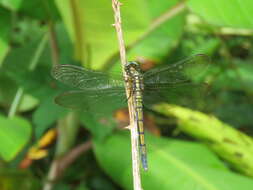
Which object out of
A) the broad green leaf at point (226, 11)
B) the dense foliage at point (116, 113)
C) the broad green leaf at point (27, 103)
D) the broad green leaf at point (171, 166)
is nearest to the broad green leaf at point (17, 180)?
the dense foliage at point (116, 113)

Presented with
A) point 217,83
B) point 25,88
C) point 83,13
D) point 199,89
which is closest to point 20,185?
point 25,88

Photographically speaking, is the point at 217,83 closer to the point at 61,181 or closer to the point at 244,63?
the point at 244,63

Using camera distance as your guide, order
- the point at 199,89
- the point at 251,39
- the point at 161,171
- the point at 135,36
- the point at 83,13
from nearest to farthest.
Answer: the point at 199,89, the point at 161,171, the point at 83,13, the point at 135,36, the point at 251,39

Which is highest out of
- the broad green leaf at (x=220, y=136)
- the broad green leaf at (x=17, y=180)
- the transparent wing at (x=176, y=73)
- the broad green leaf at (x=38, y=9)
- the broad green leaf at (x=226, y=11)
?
the broad green leaf at (x=38, y=9)

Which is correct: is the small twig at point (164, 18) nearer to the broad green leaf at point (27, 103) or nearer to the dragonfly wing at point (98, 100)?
the broad green leaf at point (27, 103)

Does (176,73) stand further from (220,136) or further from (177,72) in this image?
(220,136)
